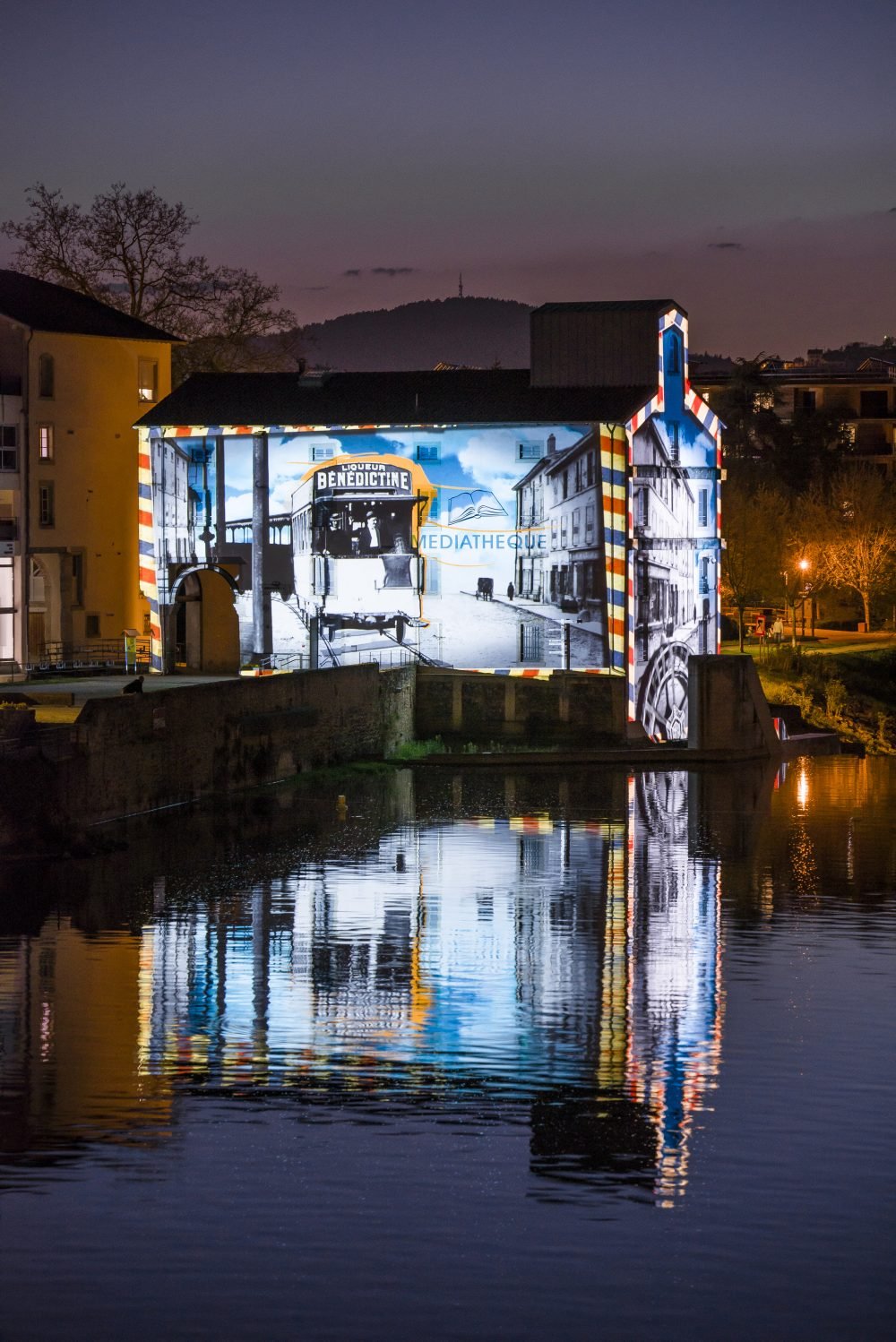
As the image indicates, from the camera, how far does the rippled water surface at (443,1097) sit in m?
13.0

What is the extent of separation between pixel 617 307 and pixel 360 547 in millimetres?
7940

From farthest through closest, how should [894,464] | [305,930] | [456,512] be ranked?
[894,464] → [456,512] → [305,930]

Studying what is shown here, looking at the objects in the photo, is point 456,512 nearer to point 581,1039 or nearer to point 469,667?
point 469,667

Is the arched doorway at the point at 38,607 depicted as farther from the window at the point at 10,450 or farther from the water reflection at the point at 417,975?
the water reflection at the point at 417,975

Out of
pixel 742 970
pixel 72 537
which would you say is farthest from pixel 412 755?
pixel 742 970

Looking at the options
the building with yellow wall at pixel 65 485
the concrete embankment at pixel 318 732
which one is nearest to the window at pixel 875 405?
the building with yellow wall at pixel 65 485

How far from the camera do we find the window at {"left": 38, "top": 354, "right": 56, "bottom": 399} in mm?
50469

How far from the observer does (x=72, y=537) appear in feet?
166

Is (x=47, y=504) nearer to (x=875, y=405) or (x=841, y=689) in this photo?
(x=841, y=689)

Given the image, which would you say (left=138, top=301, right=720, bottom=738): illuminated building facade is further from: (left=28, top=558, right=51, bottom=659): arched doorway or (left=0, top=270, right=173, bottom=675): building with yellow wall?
(left=28, top=558, right=51, bottom=659): arched doorway

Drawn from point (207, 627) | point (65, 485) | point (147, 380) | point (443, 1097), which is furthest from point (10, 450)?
point (443, 1097)

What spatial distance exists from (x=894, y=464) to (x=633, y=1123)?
94341 millimetres

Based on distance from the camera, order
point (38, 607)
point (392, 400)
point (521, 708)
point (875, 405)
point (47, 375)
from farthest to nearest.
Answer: point (875, 405)
point (47, 375)
point (38, 607)
point (392, 400)
point (521, 708)

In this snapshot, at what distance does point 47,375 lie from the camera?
50625 millimetres
